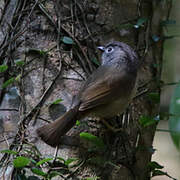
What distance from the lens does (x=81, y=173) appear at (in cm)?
259

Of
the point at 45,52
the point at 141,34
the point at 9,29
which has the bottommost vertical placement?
the point at 45,52

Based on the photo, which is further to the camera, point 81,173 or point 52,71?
point 52,71

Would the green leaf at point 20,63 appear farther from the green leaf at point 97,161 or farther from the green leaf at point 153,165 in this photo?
the green leaf at point 153,165

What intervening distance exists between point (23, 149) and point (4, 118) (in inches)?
13.4

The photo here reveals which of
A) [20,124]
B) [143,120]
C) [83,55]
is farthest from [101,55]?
[20,124]

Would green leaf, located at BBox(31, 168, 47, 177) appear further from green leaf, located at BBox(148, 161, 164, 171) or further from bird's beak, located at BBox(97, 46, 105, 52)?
bird's beak, located at BBox(97, 46, 105, 52)

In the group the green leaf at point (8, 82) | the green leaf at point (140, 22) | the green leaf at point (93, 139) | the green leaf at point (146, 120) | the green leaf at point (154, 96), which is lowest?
the green leaf at point (93, 139)

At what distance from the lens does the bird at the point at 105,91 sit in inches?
106

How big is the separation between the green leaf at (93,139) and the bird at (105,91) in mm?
199

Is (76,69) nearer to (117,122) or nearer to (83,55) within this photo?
(83,55)

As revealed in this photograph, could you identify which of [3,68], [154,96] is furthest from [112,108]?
[3,68]

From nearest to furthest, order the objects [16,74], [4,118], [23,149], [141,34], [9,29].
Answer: [23,149]
[4,118]
[16,74]
[9,29]
[141,34]

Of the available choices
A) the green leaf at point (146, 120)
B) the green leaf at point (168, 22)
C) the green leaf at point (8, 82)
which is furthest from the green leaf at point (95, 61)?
the green leaf at point (168, 22)

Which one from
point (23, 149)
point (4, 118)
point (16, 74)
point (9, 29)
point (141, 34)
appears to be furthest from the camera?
point (141, 34)
